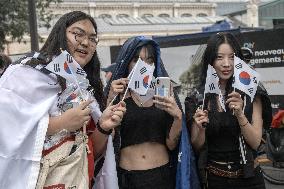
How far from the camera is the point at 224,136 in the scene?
3.05 meters

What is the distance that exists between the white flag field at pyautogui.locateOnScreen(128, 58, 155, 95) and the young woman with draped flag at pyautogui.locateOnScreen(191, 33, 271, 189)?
383 millimetres

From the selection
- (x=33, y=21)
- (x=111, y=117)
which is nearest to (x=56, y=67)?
(x=111, y=117)

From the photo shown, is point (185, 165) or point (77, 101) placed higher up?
point (77, 101)

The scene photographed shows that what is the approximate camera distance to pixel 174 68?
36.4 feet

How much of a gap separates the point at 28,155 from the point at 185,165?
114cm

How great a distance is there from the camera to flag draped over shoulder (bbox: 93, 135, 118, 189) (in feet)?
9.13

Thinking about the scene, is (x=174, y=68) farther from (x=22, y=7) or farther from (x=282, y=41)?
(x=22, y=7)

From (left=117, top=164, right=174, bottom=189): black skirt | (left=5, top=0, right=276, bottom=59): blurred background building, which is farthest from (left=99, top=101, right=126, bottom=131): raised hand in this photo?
(left=5, top=0, right=276, bottom=59): blurred background building

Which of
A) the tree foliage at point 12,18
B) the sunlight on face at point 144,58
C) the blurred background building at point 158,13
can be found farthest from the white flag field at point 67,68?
the blurred background building at point 158,13

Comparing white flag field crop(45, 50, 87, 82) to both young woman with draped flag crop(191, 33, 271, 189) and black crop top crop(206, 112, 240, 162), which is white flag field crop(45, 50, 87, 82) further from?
black crop top crop(206, 112, 240, 162)

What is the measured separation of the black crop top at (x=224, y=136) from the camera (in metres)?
3.03

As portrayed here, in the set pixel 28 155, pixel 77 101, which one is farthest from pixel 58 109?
pixel 28 155

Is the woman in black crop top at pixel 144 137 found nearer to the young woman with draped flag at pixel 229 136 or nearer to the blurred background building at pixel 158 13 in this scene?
the young woman with draped flag at pixel 229 136

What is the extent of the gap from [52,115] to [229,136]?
1.26 meters
